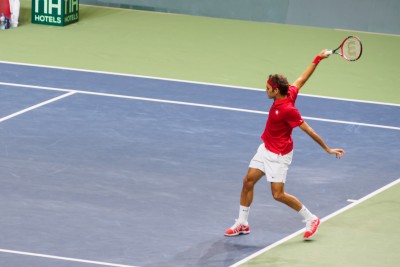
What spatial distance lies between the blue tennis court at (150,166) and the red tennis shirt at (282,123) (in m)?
1.10

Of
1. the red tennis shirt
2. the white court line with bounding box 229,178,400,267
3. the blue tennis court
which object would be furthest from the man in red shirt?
the blue tennis court

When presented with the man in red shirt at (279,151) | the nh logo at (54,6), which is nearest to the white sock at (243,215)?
the man in red shirt at (279,151)

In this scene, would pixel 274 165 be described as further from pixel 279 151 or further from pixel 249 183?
pixel 249 183

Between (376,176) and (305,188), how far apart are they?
47.5 inches

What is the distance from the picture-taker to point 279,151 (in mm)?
12414

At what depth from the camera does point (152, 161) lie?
50.0 ft

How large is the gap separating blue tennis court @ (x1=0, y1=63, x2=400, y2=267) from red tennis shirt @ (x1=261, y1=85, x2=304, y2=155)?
43.2 inches

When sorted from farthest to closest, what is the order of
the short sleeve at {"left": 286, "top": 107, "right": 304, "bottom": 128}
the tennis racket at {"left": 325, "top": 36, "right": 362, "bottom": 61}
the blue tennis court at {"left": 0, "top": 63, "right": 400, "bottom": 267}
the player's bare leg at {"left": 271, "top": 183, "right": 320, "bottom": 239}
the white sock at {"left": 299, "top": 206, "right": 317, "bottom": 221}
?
1. the tennis racket at {"left": 325, "top": 36, "right": 362, "bottom": 61}
2. the white sock at {"left": 299, "top": 206, "right": 317, "bottom": 221}
3. the player's bare leg at {"left": 271, "top": 183, "right": 320, "bottom": 239}
4. the blue tennis court at {"left": 0, "top": 63, "right": 400, "bottom": 267}
5. the short sleeve at {"left": 286, "top": 107, "right": 304, "bottom": 128}

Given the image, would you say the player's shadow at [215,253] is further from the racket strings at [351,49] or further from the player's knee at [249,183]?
the racket strings at [351,49]

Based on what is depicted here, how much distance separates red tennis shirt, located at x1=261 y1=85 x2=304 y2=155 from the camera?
1221cm

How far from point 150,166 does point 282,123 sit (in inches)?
126

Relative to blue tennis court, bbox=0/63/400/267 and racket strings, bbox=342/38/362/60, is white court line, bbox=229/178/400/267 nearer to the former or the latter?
blue tennis court, bbox=0/63/400/267

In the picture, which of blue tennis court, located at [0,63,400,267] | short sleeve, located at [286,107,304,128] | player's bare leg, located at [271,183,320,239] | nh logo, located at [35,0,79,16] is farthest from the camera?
nh logo, located at [35,0,79,16]

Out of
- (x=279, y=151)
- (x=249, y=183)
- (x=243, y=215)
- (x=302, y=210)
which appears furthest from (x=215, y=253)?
(x=279, y=151)
